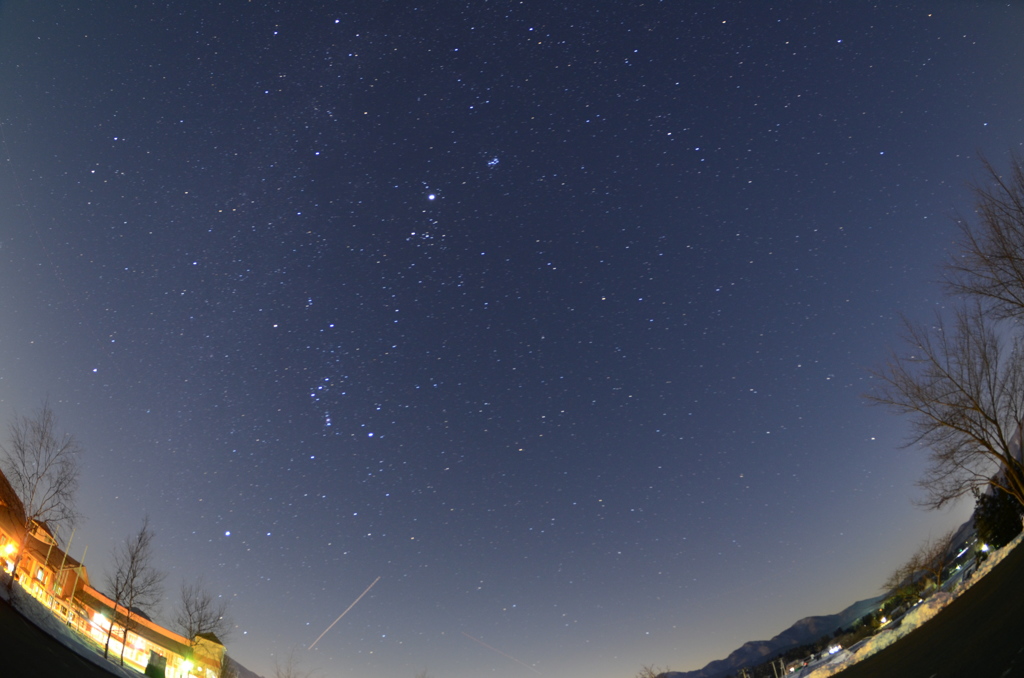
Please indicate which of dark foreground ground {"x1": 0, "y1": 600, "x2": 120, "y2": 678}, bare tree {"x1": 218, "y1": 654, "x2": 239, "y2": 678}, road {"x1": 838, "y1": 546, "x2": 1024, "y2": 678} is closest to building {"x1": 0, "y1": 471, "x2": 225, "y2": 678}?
bare tree {"x1": 218, "y1": 654, "x2": 239, "y2": 678}

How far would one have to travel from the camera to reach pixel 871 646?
1573 centimetres

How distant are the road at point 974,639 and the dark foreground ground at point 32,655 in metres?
16.4

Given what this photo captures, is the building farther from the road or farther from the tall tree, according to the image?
the tall tree

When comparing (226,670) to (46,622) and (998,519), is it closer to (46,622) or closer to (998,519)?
(46,622)

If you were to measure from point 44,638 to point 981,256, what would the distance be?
2825 cm

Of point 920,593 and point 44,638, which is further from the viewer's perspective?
point 920,593

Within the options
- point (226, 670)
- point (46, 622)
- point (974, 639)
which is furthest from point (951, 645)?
point (226, 670)

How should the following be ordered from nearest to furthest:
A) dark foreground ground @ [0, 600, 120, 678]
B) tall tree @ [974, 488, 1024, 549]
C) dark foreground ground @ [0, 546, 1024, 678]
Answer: dark foreground ground @ [0, 546, 1024, 678] < dark foreground ground @ [0, 600, 120, 678] < tall tree @ [974, 488, 1024, 549]

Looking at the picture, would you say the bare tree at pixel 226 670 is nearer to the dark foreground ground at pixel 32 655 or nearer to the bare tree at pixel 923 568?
the dark foreground ground at pixel 32 655

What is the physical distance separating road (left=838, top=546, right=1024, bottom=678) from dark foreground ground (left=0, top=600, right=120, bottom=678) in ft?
53.7

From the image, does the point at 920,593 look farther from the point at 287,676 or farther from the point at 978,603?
the point at 287,676

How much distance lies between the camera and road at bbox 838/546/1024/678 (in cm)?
635

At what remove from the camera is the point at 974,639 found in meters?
7.73

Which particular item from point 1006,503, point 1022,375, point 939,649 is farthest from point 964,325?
point 1006,503
